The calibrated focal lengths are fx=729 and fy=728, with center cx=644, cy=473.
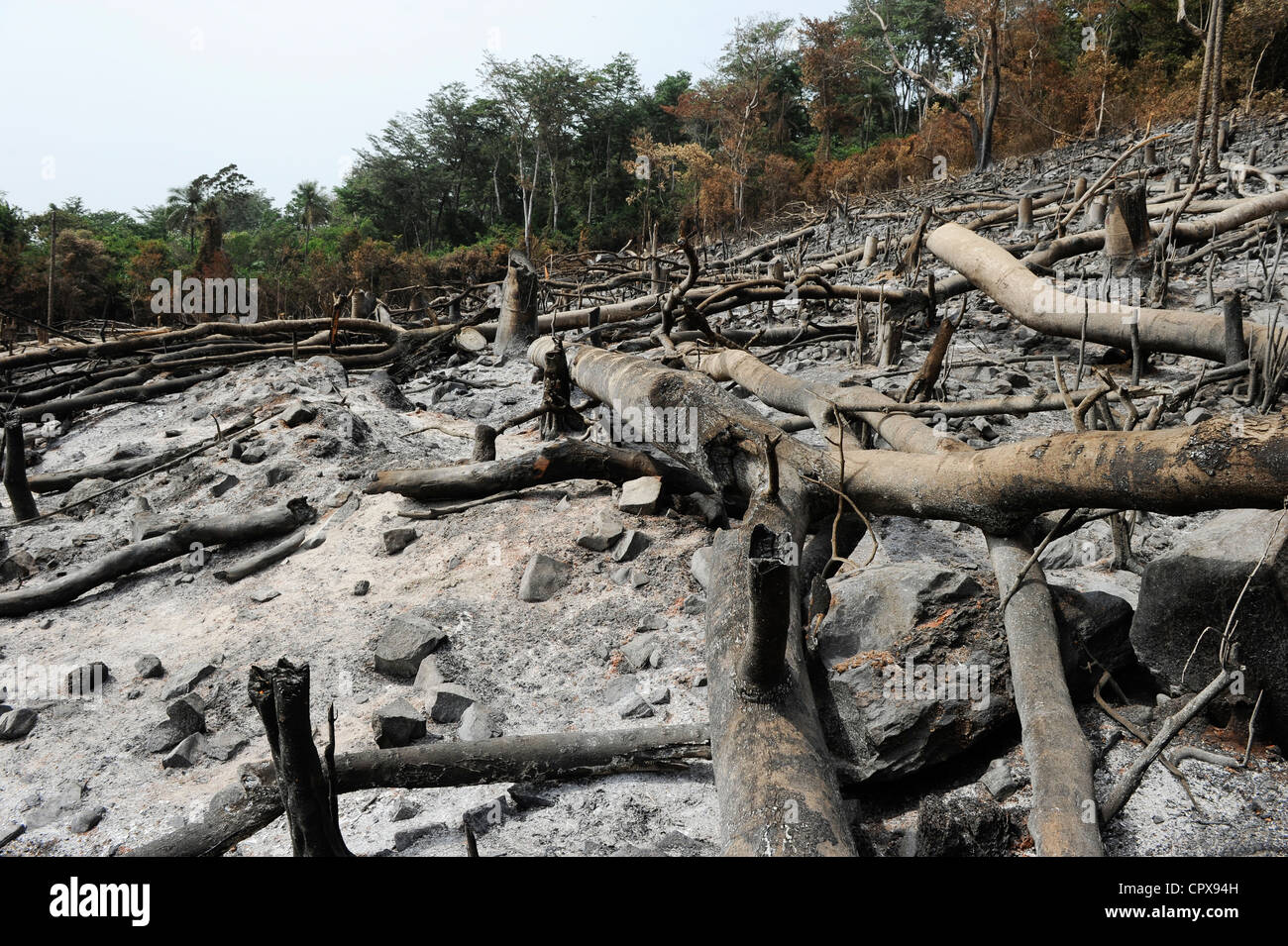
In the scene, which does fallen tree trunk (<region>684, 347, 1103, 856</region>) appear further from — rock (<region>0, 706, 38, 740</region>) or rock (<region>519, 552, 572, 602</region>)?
rock (<region>0, 706, 38, 740</region>)

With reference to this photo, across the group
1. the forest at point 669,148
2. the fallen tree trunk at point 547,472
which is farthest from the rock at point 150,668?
the forest at point 669,148

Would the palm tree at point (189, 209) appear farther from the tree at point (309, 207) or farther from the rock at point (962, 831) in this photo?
the rock at point (962, 831)

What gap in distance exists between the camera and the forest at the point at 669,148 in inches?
789

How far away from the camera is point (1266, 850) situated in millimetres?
1592

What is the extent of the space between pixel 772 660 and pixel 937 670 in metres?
0.70

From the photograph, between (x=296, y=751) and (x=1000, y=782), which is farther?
(x=1000, y=782)

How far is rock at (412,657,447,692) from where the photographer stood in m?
2.62

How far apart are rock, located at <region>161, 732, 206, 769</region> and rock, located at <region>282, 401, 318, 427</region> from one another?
345 centimetres

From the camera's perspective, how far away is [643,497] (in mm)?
3725

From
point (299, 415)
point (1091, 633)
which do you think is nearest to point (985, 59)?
point (299, 415)

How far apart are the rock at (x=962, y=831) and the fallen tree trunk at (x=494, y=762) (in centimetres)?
60

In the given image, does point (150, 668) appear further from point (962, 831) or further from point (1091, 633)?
point (1091, 633)

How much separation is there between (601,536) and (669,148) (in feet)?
92.8
